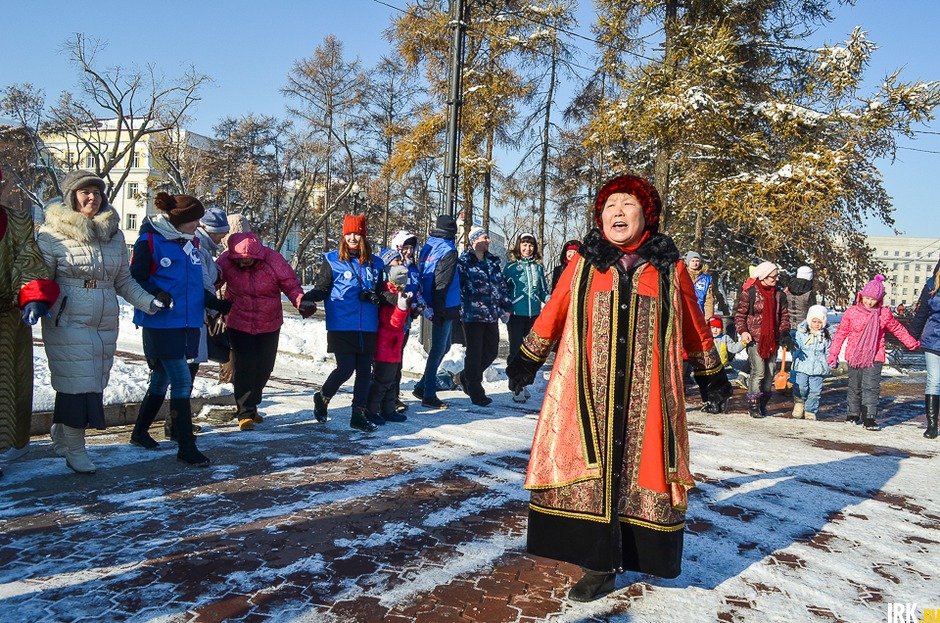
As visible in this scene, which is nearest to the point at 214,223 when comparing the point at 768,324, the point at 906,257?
the point at 768,324

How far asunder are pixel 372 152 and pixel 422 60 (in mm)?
10659

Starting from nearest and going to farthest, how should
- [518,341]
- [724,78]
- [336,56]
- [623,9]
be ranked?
[518,341]
[724,78]
[623,9]
[336,56]

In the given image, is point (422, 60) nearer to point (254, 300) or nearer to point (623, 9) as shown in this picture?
point (623, 9)

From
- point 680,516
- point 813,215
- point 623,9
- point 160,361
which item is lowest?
point 680,516

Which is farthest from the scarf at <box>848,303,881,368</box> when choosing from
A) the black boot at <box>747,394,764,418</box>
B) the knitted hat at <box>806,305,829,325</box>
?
the black boot at <box>747,394,764,418</box>

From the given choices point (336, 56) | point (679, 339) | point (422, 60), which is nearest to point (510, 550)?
point (679, 339)

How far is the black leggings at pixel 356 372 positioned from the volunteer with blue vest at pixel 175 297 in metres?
1.51

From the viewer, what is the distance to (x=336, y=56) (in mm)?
26328

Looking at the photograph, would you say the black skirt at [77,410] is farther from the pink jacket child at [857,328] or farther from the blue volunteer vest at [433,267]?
the pink jacket child at [857,328]

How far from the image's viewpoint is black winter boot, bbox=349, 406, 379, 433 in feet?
21.7

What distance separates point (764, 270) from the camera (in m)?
8.85

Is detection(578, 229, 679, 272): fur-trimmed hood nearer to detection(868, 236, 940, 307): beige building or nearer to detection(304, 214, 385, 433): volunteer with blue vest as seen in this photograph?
detection(304, 214, 385, 433): volunteer with blue vest

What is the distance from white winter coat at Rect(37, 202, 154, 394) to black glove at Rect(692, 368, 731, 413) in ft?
12.0

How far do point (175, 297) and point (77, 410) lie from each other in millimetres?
1000
